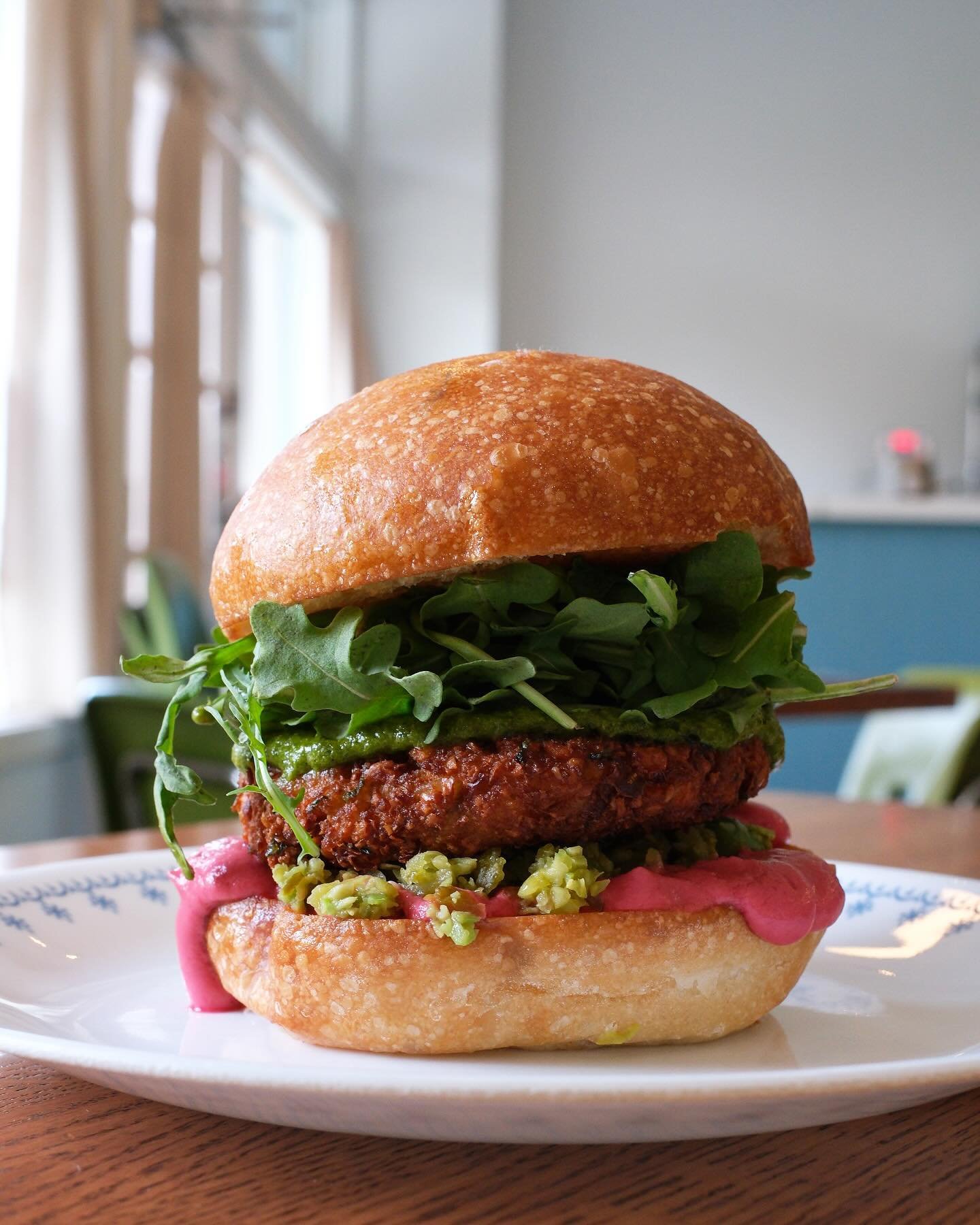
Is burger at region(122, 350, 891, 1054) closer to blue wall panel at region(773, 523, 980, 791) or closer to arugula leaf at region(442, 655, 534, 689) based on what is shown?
arugula leaf at region(442, 655, 534, 689)

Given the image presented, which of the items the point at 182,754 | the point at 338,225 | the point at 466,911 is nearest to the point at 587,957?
the point at 466,911

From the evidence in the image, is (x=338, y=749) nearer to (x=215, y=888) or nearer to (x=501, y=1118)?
(x=215, y=888)

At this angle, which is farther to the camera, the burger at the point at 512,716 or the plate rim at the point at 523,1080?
the burger at the point at 512,716

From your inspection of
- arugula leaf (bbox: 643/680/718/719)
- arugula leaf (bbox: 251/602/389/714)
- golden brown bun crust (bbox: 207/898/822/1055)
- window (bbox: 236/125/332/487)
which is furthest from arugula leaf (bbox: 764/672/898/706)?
window (bbox: 236/125/332/487)

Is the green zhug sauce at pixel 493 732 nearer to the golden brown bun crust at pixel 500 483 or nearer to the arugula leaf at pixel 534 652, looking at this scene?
the arugula leaf at pixel 534 652

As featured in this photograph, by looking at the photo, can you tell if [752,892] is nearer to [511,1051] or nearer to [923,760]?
[511,1051]

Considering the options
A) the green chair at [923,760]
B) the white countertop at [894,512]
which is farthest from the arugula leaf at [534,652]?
the white countertop at [894,512]

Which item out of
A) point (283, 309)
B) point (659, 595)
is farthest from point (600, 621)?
point (283, 309)
